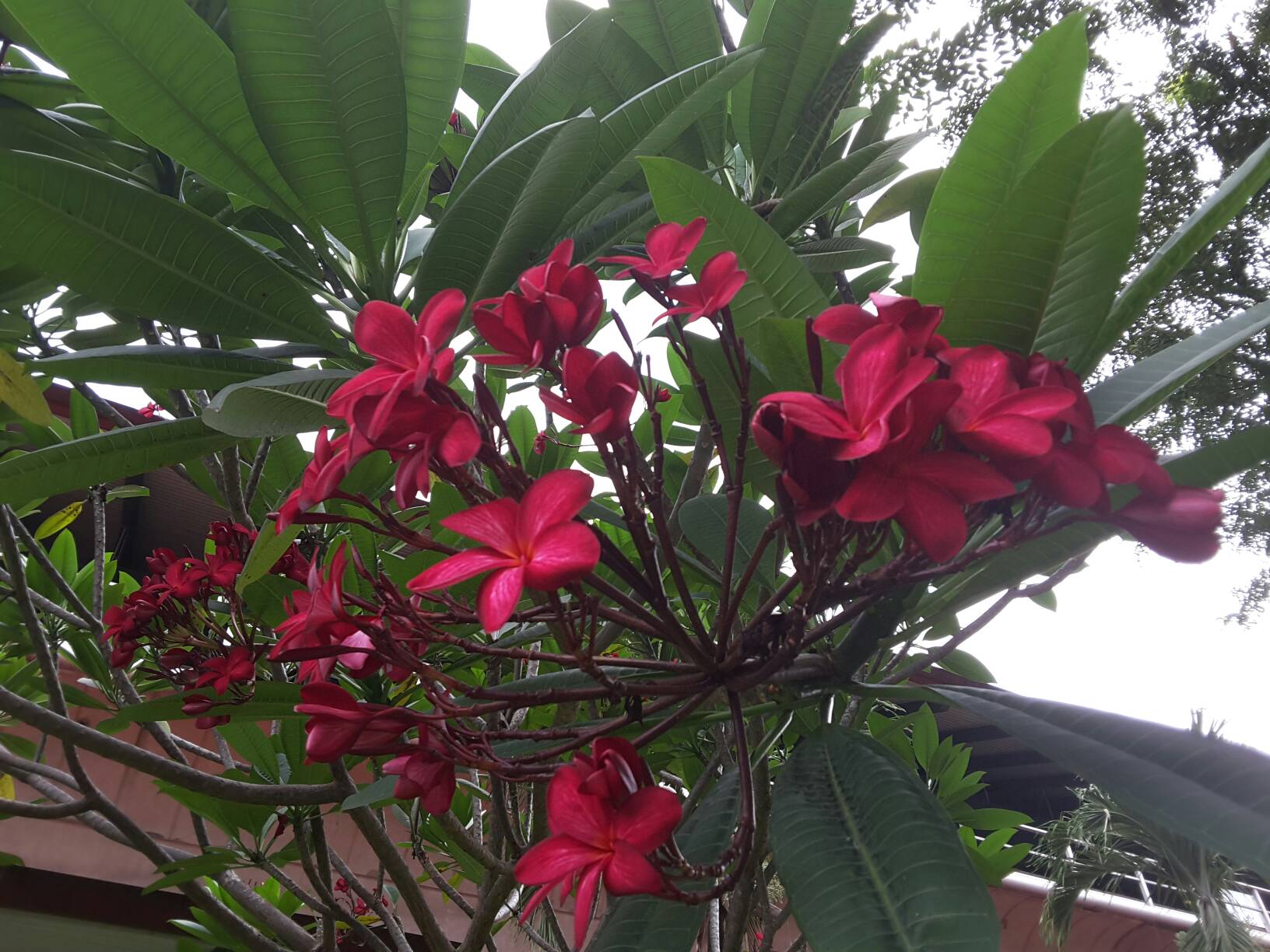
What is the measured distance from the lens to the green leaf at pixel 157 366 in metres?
0.72

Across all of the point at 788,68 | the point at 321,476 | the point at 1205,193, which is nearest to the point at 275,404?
the point at 321,476

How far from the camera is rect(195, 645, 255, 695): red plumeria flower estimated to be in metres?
0.85

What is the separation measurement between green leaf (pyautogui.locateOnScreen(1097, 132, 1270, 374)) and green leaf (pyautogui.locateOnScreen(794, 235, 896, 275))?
1.79 feet

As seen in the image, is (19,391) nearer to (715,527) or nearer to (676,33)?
(715,527)

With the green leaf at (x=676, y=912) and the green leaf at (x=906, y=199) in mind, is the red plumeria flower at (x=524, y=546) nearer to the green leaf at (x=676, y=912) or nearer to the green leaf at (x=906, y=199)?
the green leaf at (x=676, y=912)

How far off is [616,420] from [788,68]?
2.44 ft

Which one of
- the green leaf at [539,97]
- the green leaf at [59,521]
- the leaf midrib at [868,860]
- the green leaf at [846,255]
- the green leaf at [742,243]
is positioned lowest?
the green leaf at [59,521]

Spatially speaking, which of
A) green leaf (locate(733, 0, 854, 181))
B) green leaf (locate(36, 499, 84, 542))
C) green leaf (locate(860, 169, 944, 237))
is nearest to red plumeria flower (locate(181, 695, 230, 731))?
green leaf (locate(733, 0, 854, 181))

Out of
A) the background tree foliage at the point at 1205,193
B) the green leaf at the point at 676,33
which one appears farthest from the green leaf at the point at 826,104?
the background tree foliage at the point at 1205,193

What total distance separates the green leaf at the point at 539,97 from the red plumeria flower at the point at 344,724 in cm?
49

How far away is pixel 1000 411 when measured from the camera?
41cm

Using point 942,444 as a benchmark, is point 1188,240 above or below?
above

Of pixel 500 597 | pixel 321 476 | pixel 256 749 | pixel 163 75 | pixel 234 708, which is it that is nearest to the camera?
pixel 500 597

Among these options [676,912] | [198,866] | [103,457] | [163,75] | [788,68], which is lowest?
[198,866]
